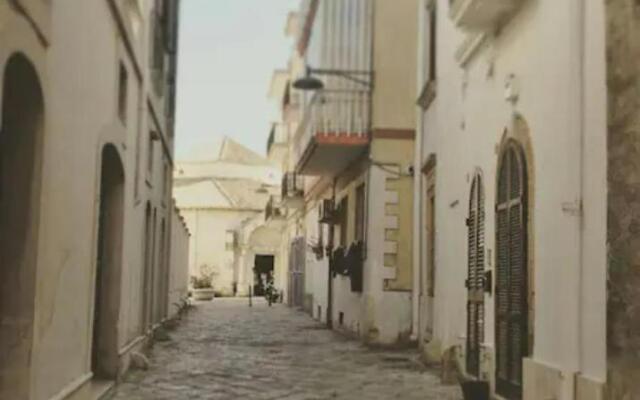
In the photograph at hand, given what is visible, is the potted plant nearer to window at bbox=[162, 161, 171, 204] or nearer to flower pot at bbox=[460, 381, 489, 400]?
window at bbox=[162, 161, 171, 204]

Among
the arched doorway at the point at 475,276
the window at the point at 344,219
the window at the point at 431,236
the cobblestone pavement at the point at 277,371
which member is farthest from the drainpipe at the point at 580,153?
the window at the point at 344,219

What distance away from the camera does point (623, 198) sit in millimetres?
6613

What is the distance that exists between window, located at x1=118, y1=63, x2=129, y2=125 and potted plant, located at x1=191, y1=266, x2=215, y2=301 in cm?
3492

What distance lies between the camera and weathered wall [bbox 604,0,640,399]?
6379 mm

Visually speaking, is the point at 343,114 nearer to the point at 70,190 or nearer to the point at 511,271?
the point at 511,271

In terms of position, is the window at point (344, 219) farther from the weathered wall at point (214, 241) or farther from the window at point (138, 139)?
the weathered wall at point (214, 241)

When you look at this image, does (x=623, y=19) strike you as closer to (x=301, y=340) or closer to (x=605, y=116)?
(x=605, y=116)

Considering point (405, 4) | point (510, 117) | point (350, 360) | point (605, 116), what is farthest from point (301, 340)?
point (605, 116)

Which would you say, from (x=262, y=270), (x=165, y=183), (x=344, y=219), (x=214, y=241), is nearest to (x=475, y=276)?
(x=165, y=183)

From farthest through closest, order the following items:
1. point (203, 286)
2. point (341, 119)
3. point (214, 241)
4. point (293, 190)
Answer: point (214, 241) → point (203, 286) → point (293, 190) → point (341, 119)

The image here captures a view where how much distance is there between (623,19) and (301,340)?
13.7 m

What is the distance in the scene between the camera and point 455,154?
12766 mm

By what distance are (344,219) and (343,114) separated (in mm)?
4226

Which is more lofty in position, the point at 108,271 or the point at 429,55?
the point at 429,55
